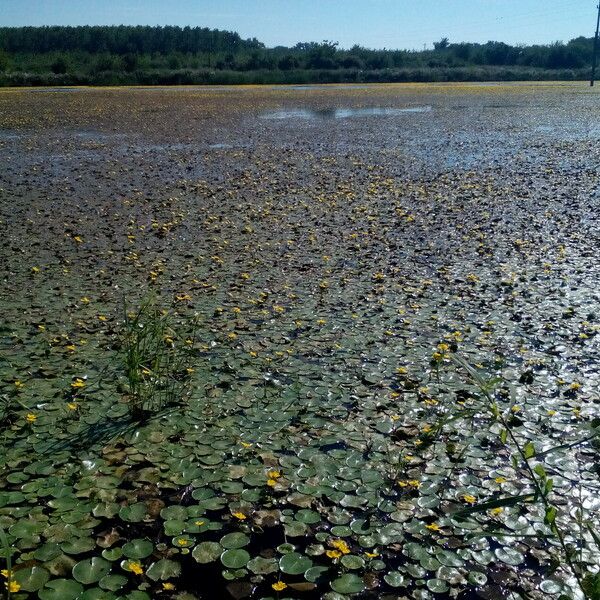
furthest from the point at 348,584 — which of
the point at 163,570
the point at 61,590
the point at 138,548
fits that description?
the point at 61,590

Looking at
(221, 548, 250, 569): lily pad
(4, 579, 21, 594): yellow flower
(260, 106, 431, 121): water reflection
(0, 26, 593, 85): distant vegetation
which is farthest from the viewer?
(0, 26, 593, 85): distant vegetation

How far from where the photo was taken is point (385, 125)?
17.7m

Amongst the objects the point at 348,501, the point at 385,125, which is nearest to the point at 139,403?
the point at 348,501

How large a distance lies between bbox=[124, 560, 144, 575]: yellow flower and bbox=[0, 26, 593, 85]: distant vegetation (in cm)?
4063

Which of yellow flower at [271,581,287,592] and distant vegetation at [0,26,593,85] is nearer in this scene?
yellow flower at [271,581,287,592]

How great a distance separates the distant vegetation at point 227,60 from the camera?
4325cm

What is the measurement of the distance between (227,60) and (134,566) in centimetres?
5586

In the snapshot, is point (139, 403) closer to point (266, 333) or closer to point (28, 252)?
point (266, 333)

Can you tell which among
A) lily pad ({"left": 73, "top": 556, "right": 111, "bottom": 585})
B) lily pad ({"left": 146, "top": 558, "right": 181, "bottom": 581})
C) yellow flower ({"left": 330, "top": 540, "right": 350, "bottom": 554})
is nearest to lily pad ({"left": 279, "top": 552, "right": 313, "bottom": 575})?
yellow flower ({"left": 330, "top": 540, "right": 350, "bottom": 554})

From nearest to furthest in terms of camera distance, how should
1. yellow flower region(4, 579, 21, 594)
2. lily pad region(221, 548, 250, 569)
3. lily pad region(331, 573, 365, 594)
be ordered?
1. yellow flower region(4, 579, 21, 594)
2. lily pad region(331, 573, 365, 594)
3. lily pad region(221, 548, 250, 569)

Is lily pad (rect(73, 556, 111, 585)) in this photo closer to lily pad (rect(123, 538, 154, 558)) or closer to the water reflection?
lily pad (rect(123, 538, 154, 558))

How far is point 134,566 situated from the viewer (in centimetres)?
213

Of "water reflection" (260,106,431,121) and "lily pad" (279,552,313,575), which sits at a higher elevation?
"water reflection" (260,106,431,121)

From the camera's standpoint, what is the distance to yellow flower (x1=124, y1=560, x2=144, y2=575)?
212cm
